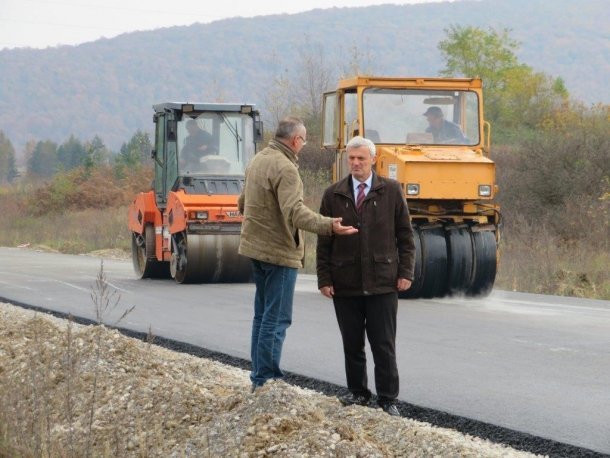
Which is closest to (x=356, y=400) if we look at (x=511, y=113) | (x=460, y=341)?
(x=460, y=341)

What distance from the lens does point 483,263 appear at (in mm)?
17781

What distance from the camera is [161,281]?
22359mm

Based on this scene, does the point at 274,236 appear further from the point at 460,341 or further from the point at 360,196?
Result: the point at 460,341

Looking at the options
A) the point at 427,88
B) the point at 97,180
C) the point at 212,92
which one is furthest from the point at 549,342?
the point at 97,180

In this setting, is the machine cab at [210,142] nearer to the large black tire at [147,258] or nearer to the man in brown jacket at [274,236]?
the large black tire at [147,258]

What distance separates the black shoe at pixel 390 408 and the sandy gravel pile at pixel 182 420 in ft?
Result: 0.53

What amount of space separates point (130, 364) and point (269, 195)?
224 cm

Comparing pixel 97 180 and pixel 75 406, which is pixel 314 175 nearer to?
pixel 97 180

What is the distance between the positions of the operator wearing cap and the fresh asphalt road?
7.34 ft

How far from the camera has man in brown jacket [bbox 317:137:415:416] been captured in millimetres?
8430

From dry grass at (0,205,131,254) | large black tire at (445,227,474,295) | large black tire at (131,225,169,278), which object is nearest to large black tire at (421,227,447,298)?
large black tire at (445,227,474,295)

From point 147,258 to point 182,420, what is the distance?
14.7 m

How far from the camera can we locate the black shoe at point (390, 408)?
8.31m

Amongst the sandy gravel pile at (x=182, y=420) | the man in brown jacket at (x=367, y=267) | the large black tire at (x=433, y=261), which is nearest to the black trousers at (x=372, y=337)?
the man in brown jacket at (x=367, y=267)
